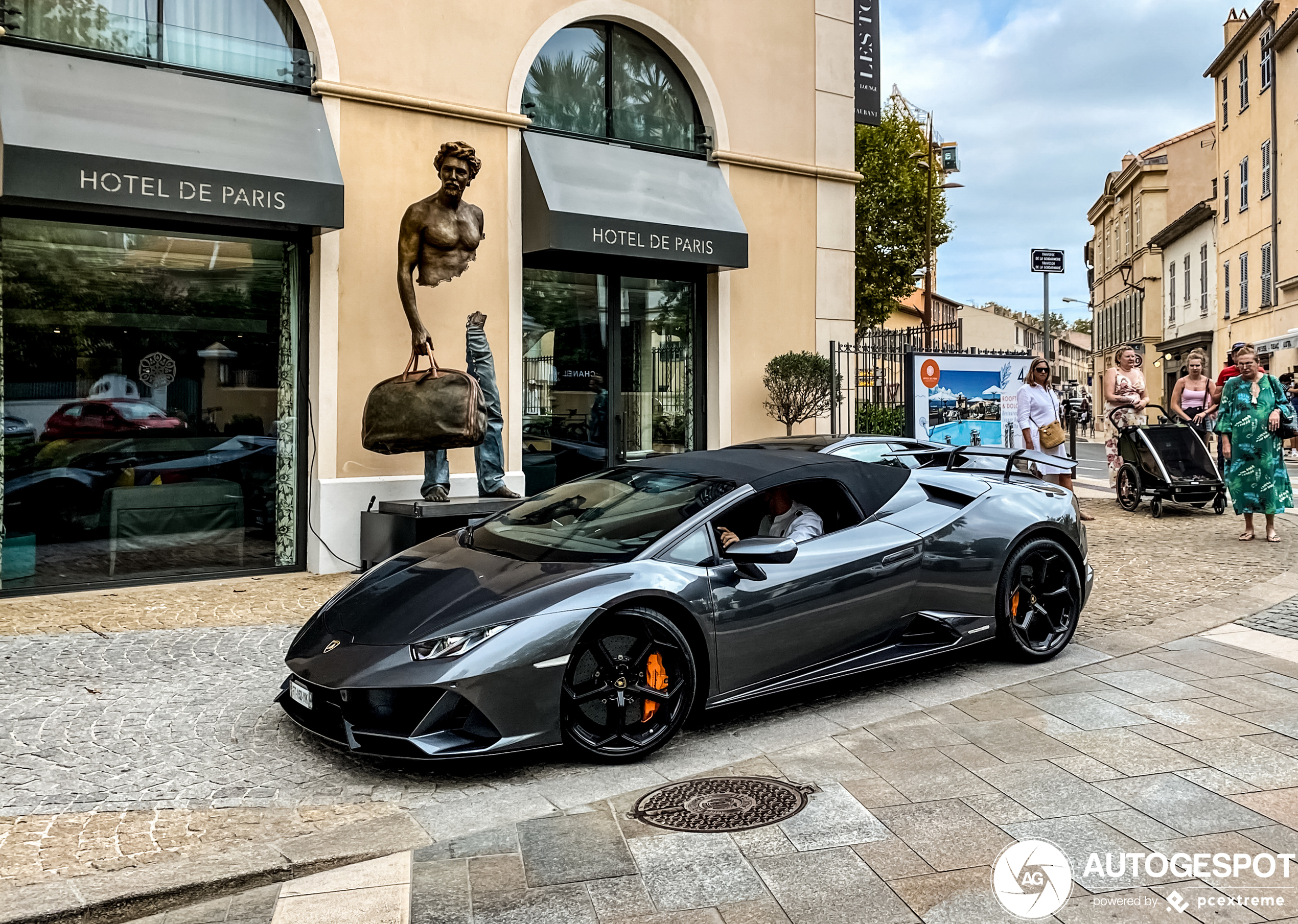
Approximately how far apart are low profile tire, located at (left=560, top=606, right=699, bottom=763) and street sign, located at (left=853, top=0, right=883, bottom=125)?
11536 millimetres

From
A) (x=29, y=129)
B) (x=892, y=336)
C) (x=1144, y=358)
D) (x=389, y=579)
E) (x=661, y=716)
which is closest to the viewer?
(x=661, y=716)

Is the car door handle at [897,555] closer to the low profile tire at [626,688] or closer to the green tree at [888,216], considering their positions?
the low profile tire at [626,688]

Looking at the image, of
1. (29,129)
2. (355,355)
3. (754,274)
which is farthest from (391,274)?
(754,274)

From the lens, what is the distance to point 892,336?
13.1 metres

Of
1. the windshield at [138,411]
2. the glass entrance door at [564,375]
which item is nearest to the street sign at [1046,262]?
the glass entrance door at [564,375]

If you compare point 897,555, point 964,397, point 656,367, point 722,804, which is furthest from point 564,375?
point 722,804

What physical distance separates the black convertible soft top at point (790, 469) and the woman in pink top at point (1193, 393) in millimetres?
9774

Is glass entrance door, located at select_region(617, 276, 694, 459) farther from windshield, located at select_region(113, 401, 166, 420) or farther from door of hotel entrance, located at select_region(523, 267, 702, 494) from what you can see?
windshield, located at select_region(113, 401, 166, 420)

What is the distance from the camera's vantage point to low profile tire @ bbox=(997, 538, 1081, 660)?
5.80 metres

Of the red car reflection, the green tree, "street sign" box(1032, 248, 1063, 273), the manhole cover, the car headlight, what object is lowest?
the manhole cover

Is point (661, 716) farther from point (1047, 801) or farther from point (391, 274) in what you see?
point (391, 274)

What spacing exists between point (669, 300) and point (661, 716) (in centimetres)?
827

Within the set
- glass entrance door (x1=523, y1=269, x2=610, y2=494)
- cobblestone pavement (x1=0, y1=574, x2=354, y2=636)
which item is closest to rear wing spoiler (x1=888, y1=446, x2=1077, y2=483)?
cobblestone pavement (x1=0, y1=574, x2=354, y2=636)

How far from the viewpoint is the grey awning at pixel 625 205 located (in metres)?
10.4
